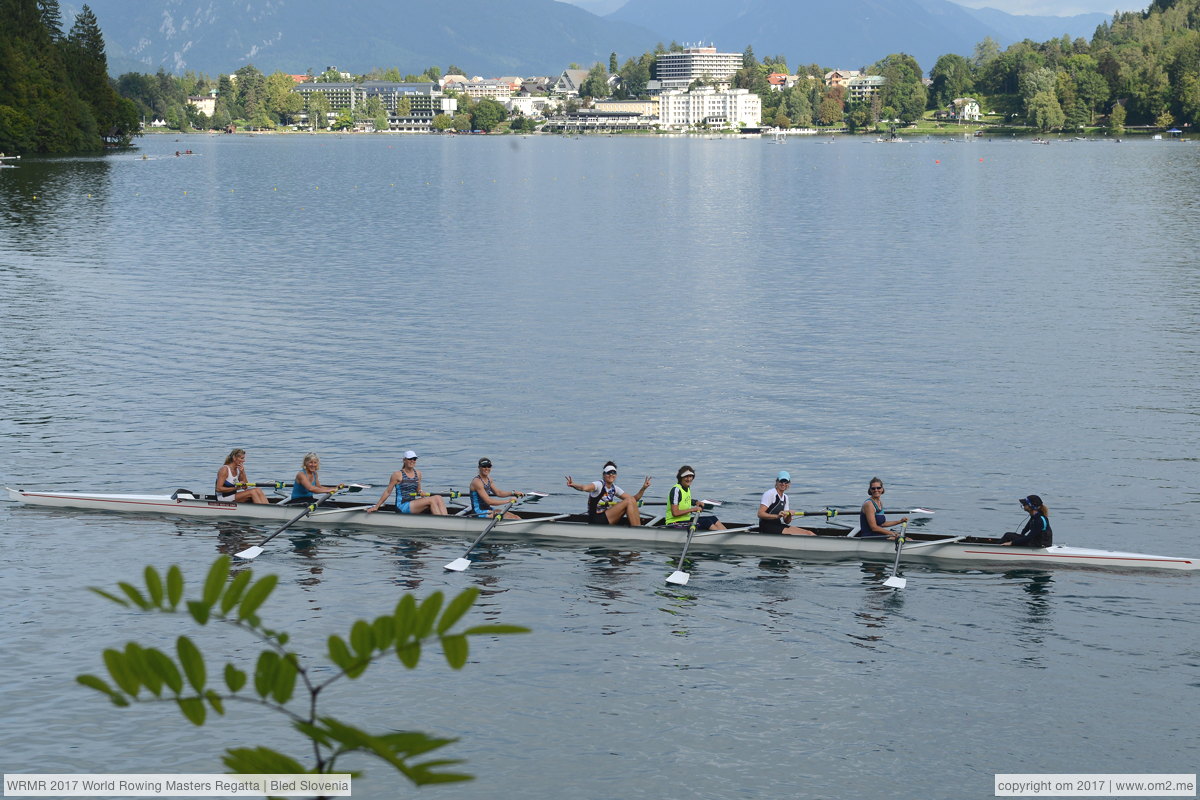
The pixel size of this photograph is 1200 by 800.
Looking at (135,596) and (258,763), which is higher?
(135,596)

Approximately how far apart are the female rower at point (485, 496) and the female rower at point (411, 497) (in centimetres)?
81

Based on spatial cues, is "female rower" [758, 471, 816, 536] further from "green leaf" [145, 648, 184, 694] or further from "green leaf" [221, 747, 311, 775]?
"green leaf" [145, 648, 184, 694]

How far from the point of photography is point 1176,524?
28.4 metres

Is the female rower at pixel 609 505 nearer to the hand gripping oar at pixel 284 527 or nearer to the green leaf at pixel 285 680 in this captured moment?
the hand gripping oar at pixel 284 527

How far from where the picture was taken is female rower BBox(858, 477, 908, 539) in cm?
2641

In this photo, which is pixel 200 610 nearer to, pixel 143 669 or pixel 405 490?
pixel 143 669

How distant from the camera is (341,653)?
4.78m

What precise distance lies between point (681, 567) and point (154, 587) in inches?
830

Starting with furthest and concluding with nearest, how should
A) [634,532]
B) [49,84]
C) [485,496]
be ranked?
[49,84], [485,496], [634,532]

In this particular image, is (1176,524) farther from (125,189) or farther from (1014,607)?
(125,189)

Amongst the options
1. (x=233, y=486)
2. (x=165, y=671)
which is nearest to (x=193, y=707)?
(x=165, y=671)

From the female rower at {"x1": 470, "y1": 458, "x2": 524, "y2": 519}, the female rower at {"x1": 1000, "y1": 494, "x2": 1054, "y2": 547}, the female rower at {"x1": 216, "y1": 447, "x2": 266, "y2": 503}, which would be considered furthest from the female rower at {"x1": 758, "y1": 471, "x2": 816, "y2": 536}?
the female rower at {"x1": 216, "y1": 447, "x2": 266, "y2": 503}

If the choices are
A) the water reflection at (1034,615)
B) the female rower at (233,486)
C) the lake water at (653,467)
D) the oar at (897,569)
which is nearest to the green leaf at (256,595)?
the lake water at (653,467)

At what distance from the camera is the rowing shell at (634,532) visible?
1015 inches
